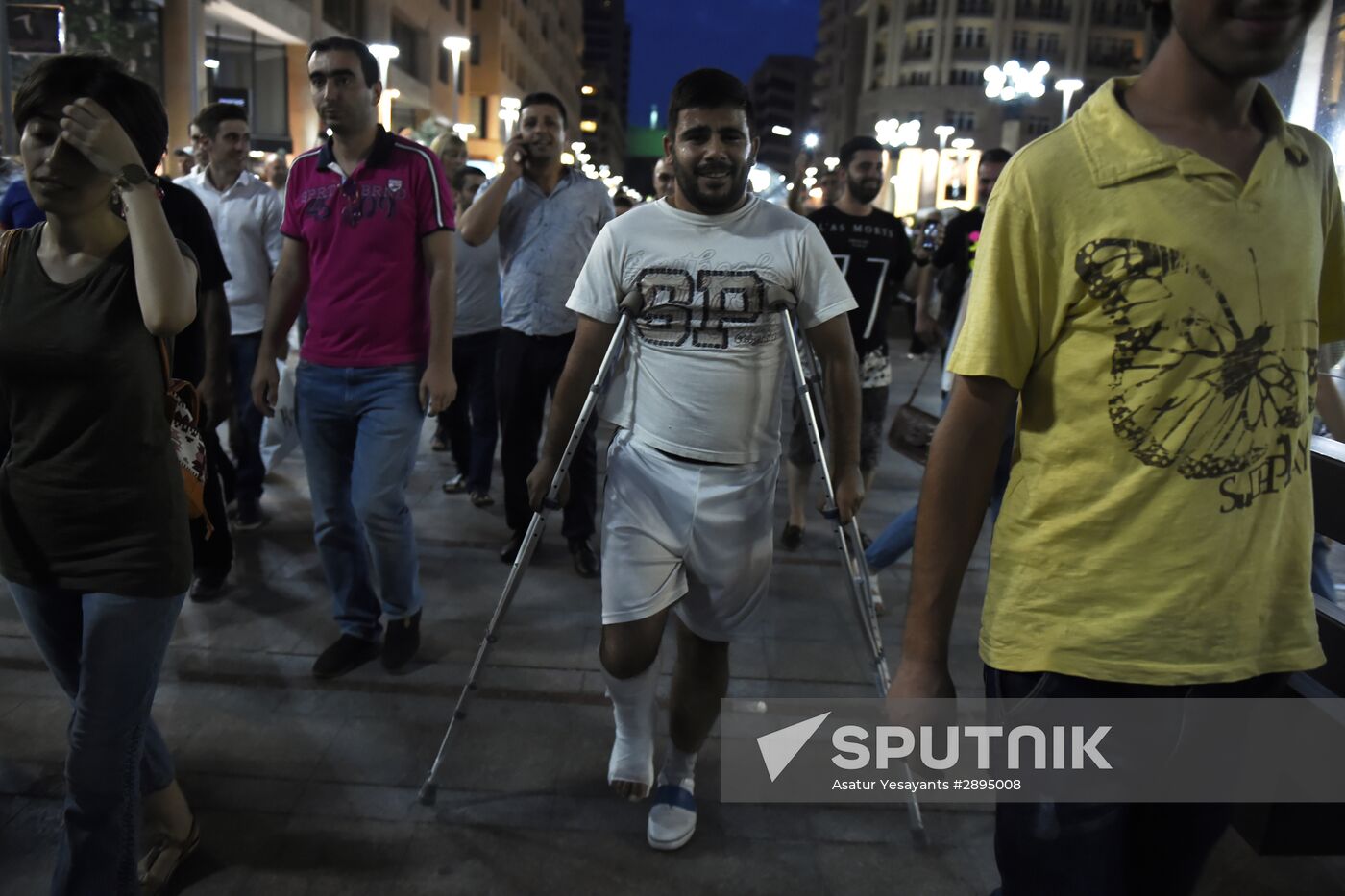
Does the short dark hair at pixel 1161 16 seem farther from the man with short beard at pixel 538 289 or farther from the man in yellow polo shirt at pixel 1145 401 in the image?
the man with short beard at pixel 538 289

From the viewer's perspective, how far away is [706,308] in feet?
10.2

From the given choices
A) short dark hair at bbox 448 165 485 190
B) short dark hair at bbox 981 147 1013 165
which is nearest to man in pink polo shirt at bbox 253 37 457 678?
short dark hair at bbox 981 147 1013 165

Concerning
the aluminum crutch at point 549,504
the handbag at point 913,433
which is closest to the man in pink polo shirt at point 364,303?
the aluminum crutch at point 549,504

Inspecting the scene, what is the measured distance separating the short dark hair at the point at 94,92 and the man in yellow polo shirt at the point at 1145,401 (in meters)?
1.96

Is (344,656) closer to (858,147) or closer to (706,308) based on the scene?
(706,308)

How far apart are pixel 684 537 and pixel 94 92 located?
72.8 inches

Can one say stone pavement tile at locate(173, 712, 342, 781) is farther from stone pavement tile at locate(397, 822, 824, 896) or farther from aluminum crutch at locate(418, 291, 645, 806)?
stone pavement tile at locate(397, 822, 824, 896)

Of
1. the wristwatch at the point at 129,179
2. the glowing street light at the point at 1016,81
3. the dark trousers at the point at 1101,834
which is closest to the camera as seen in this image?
the dark trousers at the point at 1101,834

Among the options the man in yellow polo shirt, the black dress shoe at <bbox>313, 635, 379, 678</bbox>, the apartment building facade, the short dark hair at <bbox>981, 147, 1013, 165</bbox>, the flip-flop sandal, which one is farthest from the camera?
the apartment building facade

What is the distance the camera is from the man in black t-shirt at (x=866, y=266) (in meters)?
6.19

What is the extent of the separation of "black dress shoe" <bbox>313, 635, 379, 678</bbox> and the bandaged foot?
160 cm

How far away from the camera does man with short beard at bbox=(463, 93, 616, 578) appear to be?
226 inches

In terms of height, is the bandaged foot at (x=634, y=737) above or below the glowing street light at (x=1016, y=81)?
below

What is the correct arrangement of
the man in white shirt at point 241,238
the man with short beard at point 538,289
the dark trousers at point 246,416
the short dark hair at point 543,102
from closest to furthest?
the short dark hair at point 543,102 < the man with short beard at point 538,289 < the man in white shirt at point 241,238 < the dark trousers at point 246,416
